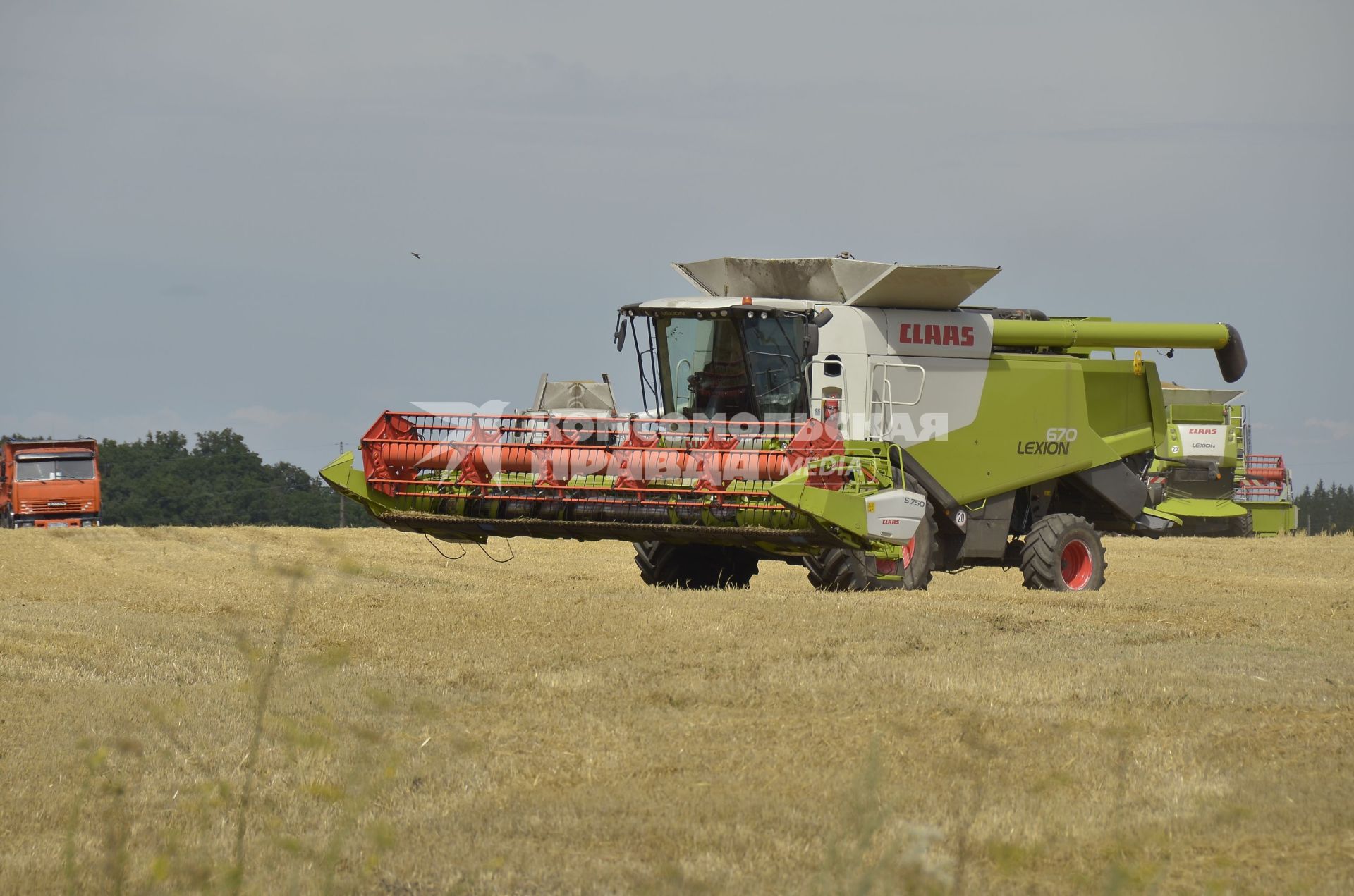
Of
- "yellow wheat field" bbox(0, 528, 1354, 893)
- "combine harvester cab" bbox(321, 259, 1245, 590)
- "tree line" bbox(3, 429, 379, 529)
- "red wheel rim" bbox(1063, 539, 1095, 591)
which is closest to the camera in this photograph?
"yellow wheat field" bbox(0, 528, 1354, 893)

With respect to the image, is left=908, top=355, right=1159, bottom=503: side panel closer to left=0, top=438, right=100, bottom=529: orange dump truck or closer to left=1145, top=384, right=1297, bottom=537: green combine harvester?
left=1145, top=384, right=1297, bottom=537: green combine harvester

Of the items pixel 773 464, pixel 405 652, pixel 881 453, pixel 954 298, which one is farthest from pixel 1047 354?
pixel 405 652

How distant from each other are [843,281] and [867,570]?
8.89 feet

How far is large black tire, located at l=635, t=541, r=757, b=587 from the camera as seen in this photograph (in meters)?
13.9

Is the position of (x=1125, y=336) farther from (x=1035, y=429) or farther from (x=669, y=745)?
(x=669, y=745)

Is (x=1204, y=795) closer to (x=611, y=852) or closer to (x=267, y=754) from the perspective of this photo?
(x=611, y=852)

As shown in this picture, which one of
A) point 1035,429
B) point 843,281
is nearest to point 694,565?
point 843,281

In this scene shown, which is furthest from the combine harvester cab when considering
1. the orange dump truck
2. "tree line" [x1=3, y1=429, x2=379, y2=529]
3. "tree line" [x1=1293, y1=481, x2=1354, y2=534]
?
"tree line" [x1=1293, y1=481, x2=1354, y2=534]

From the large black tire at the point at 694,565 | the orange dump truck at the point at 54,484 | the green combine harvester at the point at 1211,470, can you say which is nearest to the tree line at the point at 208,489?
the orange dump truck at the point at 54,484

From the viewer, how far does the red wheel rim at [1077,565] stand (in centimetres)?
1460

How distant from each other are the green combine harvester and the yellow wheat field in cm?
1845

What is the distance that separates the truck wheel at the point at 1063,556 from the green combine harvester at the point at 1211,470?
13610 mm

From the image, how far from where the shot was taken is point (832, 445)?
1117 cm

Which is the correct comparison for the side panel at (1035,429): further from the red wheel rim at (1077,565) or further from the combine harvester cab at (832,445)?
the red wheel rim at (1077,565)
